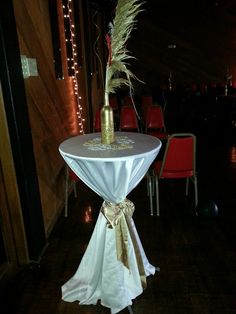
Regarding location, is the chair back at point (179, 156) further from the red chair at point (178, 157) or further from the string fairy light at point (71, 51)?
the string fairy light at point (71, 51)

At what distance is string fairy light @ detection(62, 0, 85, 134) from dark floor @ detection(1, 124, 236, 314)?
1.41m

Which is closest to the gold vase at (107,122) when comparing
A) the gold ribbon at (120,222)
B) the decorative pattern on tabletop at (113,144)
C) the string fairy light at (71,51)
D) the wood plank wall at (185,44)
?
the decorative pattern on tabletop at (113,144)

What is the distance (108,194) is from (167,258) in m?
0.95

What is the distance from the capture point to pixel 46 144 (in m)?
2.63

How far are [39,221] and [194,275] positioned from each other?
4.06 feet

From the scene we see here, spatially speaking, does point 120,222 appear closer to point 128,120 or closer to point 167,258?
point 167,258

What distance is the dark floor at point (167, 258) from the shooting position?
1.76 meters

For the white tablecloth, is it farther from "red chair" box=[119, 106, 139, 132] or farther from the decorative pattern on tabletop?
"red chair" box=[119, 106, 139, 132]

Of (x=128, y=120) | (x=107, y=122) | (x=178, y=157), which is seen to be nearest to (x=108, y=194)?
(x=107, y=122)

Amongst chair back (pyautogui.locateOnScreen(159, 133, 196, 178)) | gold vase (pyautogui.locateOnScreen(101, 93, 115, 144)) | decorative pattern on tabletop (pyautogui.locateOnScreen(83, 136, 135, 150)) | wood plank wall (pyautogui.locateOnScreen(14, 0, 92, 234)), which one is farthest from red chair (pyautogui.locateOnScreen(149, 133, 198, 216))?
wood plank wall (pyautogui.locateOnScreen(14, 0, 92, 234))

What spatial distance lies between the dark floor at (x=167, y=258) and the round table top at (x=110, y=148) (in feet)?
3.25

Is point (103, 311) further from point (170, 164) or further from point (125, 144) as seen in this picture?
point (170, 164)

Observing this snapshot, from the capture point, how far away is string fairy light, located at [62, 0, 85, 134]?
3.61 metres

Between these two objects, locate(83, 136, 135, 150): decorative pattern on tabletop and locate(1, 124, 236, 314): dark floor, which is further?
locate(1, 124, 236, 314): dark floor
